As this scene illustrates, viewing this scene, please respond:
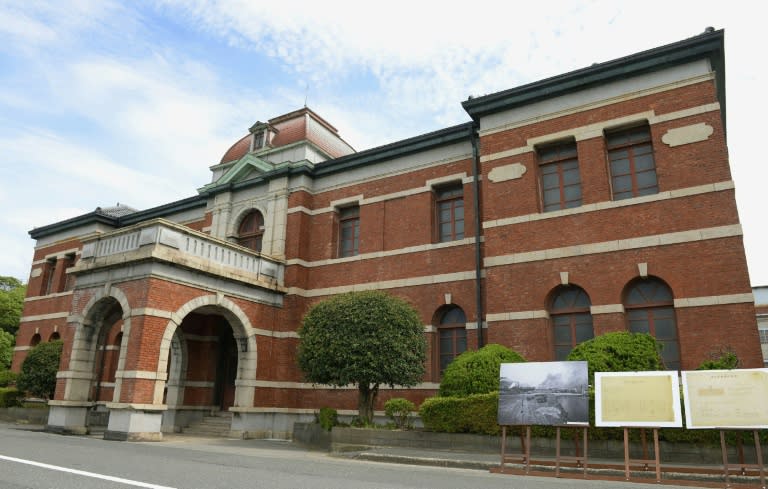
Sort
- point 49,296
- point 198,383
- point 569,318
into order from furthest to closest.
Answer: point 49,296
point 198,383
point 569,318

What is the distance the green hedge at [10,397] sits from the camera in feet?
73.5

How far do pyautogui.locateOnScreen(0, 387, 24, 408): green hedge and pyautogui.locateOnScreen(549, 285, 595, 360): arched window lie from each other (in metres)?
21.2

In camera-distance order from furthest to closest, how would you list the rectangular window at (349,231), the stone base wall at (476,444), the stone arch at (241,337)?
the rectangular window at (349,231), the stone arch at (241,337), the stone base wall at (476,444)

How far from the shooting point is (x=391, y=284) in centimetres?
1808

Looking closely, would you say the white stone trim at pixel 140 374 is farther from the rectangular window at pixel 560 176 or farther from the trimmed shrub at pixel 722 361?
the trimmed shrub at pixel 722 361

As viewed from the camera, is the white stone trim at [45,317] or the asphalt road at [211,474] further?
Answer: the white stone trim at [45,317]

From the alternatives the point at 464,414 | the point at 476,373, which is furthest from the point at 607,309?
the point at 464,414

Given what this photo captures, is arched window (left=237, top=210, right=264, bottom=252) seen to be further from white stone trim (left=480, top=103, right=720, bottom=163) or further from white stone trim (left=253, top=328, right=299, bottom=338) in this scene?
white stone trim (left=480, top=103, right=720, bottom=163)

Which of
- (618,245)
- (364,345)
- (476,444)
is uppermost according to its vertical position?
(618,245)

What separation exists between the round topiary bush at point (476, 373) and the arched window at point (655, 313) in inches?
121

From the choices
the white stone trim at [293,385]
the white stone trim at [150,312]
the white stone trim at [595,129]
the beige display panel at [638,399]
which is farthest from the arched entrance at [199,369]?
the beige display panel at [638,399]

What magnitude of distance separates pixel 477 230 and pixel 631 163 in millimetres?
4487

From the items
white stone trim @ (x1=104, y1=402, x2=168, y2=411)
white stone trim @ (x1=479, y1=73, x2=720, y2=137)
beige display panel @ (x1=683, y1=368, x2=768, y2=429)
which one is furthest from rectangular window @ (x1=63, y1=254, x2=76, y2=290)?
beige display panel @ (x1=683, y1=368, x2=768, y2=429)

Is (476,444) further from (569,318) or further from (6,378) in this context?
(6,378)
